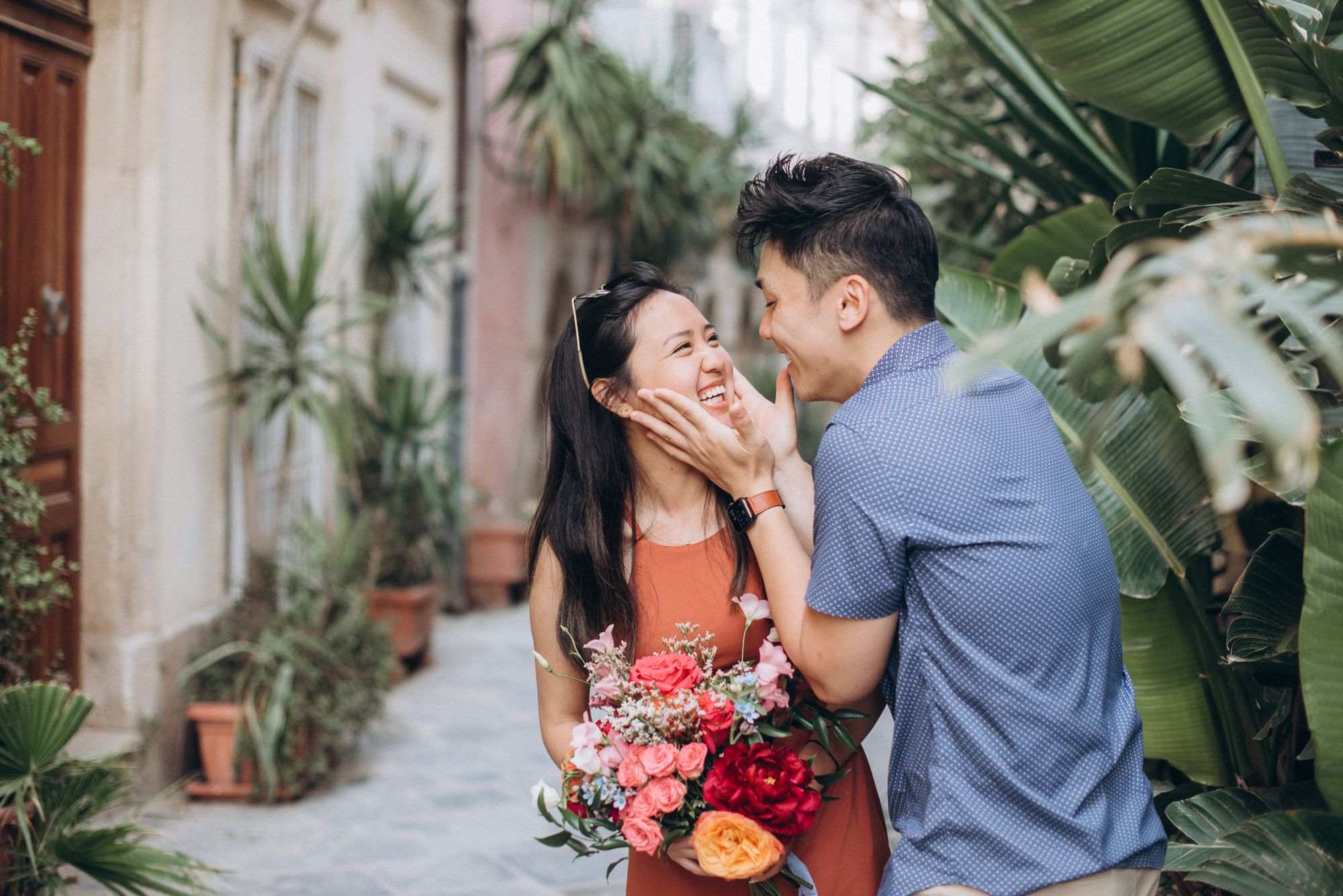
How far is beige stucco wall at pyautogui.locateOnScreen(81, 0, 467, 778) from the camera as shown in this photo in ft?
15.7

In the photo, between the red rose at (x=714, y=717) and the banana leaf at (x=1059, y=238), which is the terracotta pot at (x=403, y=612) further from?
the red rose at (x=714, y=717)

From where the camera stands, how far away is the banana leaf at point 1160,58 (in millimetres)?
2512

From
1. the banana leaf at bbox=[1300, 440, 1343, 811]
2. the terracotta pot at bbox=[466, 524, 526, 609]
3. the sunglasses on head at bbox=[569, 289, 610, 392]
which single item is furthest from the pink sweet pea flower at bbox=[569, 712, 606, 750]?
the terracotta pot at bbox=[466, 524, 526, 609]

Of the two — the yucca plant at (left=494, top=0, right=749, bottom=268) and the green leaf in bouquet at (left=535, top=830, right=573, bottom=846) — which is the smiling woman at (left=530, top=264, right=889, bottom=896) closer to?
the green leaf in bouquet at (left=535, top=830, right=573, bottom=846)

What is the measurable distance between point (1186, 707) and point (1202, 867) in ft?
2.70

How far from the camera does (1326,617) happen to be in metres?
1.94

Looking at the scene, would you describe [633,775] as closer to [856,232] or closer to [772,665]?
[772,665]

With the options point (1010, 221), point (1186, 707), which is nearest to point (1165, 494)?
point (1186, 707)

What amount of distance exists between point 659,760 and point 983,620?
0.61m

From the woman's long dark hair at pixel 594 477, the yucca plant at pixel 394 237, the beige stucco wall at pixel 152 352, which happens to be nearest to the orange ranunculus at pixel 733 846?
the woman's long dark hair at pixel 594 477

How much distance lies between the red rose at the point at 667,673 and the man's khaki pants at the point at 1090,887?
0.52 m

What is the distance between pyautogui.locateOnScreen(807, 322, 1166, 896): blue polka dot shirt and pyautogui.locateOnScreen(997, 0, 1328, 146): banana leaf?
1.25m

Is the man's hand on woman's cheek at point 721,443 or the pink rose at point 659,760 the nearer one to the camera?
the pink rose at point 659,760

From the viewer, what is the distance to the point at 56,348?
4539 mm
